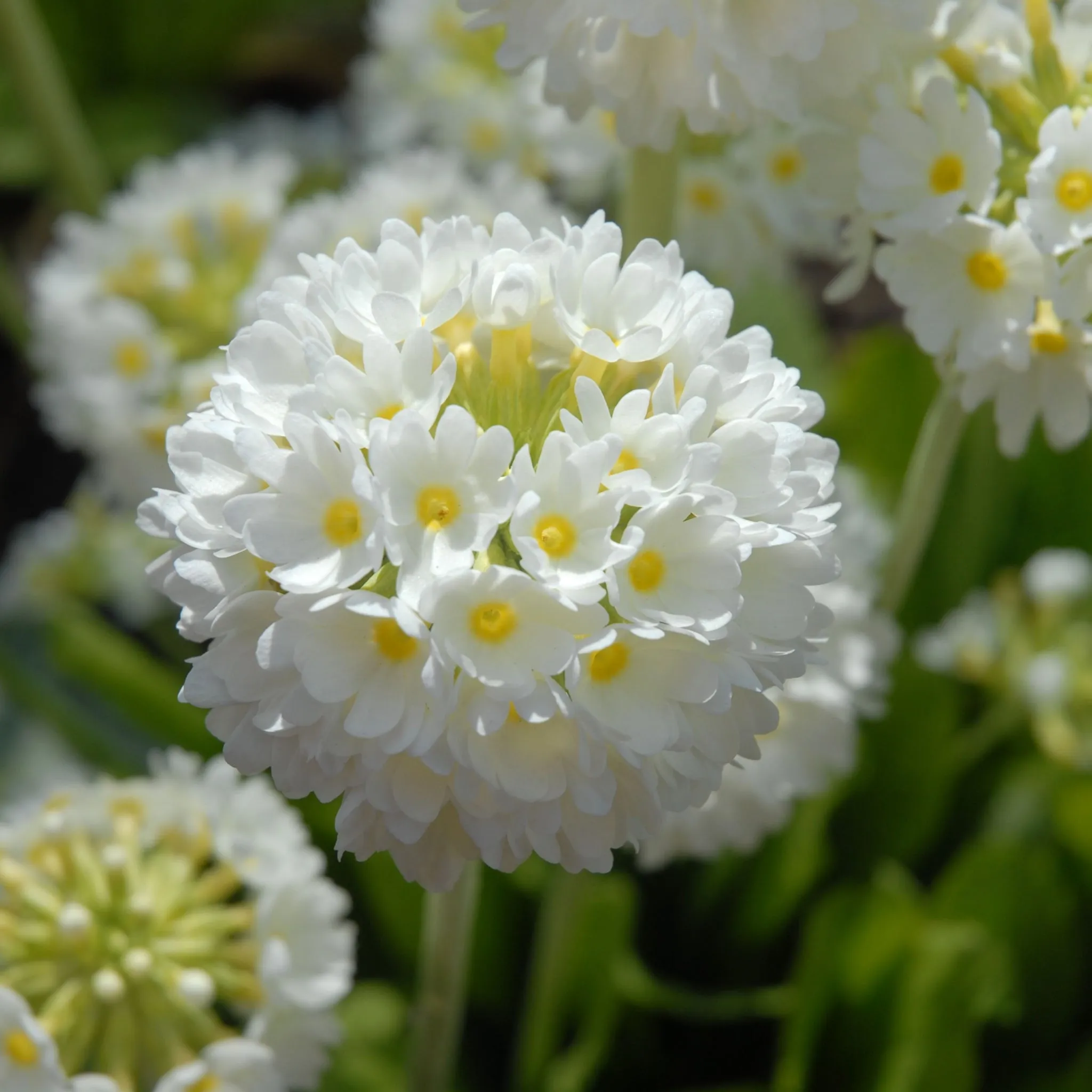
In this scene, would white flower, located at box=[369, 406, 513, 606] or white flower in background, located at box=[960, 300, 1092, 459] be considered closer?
white flower, located at box=[369, 406, 513, 606]

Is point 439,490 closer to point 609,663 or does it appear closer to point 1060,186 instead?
point 609,663

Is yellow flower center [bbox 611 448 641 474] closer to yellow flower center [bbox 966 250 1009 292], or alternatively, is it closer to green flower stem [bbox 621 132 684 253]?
yellow flower center [bbox 966 250 1009 292]

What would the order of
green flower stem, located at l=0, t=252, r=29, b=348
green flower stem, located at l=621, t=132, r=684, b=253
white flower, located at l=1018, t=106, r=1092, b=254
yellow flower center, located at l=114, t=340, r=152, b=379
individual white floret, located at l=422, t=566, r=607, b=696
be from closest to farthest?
individual white floret, located at l=422, t=566, r=607, b=696 → white flower, located at l=1018, t=106, r=1092, b=254 → green flower stem, located at l=621, t=132, r=684, b=253 → yellow flower center, located at l=114, t=340, r=152, b=379 → green flower stem, located at l=0, t=252, r=29, b=348

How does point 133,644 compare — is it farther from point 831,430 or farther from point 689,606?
point 689,606

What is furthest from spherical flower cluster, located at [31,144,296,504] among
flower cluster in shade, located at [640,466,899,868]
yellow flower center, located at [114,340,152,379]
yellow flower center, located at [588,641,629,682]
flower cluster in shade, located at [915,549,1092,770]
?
flower cluster in shade, located at [915,549,1092,770]

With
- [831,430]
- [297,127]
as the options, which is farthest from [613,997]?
[297,127]
